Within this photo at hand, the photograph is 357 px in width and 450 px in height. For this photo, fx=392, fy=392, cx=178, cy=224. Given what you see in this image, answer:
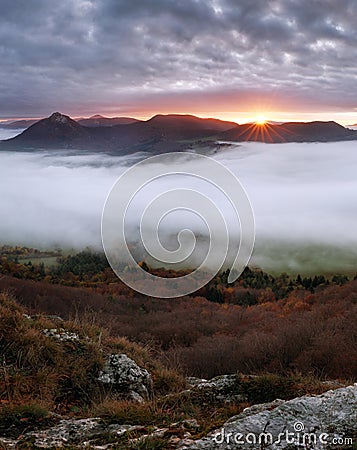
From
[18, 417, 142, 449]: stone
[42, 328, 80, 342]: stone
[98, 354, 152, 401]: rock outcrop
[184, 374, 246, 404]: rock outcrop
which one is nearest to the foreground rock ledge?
[18, 417, 142, 449]: stone

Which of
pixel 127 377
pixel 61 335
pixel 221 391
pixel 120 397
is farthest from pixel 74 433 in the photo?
pixel 61 335

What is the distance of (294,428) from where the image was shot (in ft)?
16.4

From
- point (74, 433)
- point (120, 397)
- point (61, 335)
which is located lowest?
point (120, 397)

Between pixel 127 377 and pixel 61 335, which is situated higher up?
pixel 61 335

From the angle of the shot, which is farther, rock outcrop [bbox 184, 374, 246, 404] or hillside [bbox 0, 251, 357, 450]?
rock outcrop [bbox 184, 374, 246, 404]

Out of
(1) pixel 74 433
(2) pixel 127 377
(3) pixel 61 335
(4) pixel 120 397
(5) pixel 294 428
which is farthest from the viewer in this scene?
(3) pixel 61 335

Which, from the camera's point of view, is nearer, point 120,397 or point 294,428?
point 294,428

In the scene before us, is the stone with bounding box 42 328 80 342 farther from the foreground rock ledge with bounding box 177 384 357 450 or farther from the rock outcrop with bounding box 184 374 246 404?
the foreground rock ledge with bounding box 177 384 357 450

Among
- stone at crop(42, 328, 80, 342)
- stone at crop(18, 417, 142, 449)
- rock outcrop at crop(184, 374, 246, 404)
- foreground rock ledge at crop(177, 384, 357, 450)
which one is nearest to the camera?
foreground rock ledge at crop(177, 384, 357, 450)

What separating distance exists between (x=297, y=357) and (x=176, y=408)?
23.7 meters

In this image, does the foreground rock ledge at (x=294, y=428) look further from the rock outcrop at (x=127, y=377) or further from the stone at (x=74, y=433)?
the rock outcrop at (x=127, y=377)

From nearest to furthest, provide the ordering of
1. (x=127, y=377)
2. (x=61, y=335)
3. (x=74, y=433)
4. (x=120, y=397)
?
1. (x=74, y=433)
2. (x=120, y=397)
3. (x=127, y=377)
4. (x=61, y=335)

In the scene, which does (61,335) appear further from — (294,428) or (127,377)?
(294,428)

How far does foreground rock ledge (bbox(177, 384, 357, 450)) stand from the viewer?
473 centimetres
